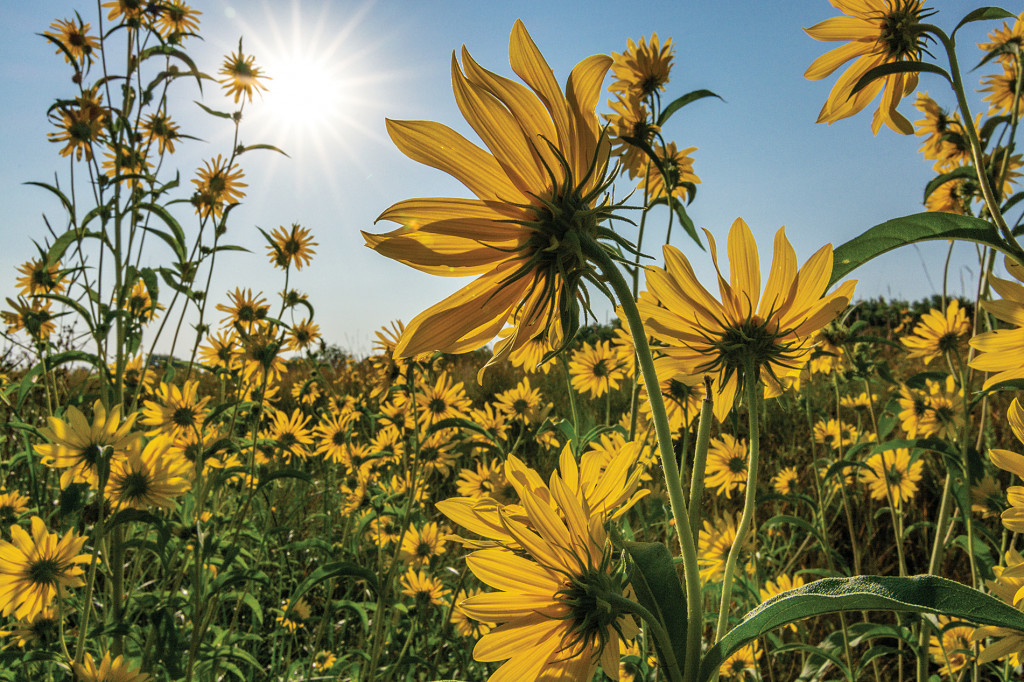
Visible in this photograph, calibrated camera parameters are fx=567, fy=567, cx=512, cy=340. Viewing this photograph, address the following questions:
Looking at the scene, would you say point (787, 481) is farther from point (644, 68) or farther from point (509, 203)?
point (509, 203)

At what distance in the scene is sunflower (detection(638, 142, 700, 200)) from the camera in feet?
5.17

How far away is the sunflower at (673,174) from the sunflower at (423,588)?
5.67ft

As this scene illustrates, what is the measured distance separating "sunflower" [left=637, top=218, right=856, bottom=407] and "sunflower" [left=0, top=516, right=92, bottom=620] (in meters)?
1.55

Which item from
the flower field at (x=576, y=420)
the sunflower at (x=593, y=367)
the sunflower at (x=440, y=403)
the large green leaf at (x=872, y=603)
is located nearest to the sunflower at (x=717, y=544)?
the flower field at (x=576, y=420)

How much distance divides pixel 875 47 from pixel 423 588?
2376mm

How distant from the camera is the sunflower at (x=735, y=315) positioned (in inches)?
23.8

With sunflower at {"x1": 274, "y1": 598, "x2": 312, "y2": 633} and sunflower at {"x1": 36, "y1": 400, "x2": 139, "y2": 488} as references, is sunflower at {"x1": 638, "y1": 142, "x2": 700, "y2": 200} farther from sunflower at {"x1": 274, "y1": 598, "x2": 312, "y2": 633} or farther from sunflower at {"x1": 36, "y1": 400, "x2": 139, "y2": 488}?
sunflower at {"x1": 274, "y1": 598, "x2": 312, "y2": 633}

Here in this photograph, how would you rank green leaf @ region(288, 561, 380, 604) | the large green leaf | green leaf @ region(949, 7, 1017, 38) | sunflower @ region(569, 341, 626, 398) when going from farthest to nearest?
sunflower @ region(569, 341, 626, 398) → green leaf @ region(288, 561, 380, 604) → green leaf @ region(949, 7, 1017, 38) → the large green leaf

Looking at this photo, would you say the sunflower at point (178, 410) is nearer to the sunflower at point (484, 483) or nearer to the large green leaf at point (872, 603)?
the sunflower at point (484, 483)

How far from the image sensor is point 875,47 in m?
0.82

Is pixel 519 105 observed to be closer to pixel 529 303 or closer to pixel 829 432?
pixel 529 303

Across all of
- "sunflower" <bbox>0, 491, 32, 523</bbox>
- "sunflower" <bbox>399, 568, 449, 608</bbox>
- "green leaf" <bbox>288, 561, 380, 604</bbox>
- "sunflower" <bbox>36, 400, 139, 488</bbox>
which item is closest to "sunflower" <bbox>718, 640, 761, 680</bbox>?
"green leaf" <bbox>288, 561, 380, 604</bbox>

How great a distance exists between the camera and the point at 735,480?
2361 mm

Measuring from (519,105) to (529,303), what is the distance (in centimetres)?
19
